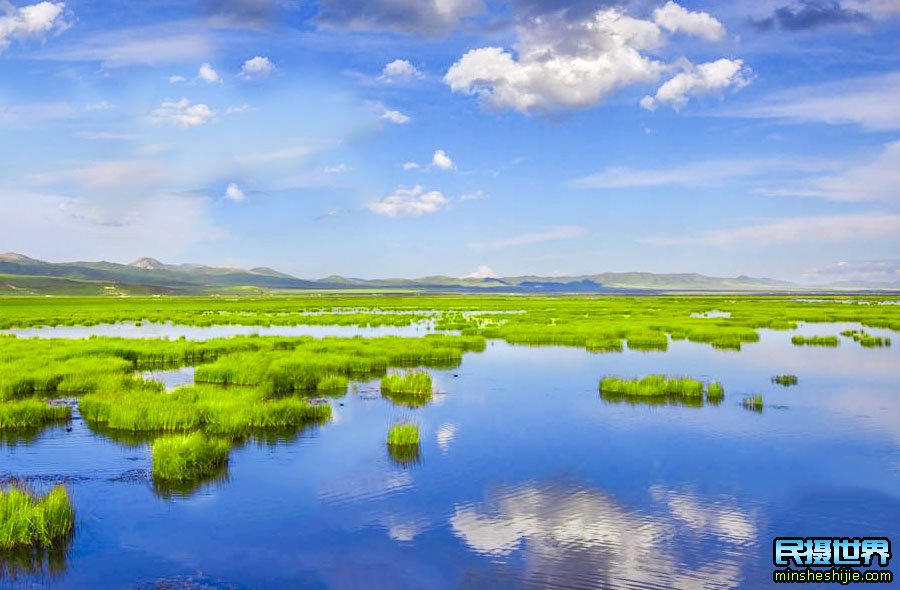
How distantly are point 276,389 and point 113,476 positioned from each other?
471 inches

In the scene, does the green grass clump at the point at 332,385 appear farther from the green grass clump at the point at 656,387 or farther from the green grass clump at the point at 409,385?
the green grass clump at the point at 656,387

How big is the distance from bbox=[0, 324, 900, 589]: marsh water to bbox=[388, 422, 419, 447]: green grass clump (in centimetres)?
55

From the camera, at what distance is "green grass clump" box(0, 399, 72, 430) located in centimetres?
2211

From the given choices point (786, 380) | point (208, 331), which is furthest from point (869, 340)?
point (208, 331)

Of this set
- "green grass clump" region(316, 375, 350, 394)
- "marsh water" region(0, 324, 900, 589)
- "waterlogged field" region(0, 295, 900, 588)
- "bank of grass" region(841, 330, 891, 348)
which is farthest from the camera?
"bank of grass" region(841, 330, 891, 348)

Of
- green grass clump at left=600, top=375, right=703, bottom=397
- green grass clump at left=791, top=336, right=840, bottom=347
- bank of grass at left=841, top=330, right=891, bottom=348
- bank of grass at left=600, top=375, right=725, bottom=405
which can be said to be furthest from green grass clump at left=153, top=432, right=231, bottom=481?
bank of grass at left=841, top=330, right=891, bottom=348

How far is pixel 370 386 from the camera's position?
30.4 m

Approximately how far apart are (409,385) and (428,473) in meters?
11.1

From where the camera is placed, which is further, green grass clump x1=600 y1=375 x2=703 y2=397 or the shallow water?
the shallow water

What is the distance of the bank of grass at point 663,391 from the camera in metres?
27.2

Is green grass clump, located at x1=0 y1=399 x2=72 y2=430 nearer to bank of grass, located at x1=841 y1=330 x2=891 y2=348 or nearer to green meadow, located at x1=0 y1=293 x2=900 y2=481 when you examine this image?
green meadow, located at x1=0 y1=293 x2=900 y2=481

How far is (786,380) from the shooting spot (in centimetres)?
3139

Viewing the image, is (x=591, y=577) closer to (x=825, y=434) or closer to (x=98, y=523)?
(x=98, y=523)

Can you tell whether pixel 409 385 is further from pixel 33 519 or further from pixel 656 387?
pixel 33 519
